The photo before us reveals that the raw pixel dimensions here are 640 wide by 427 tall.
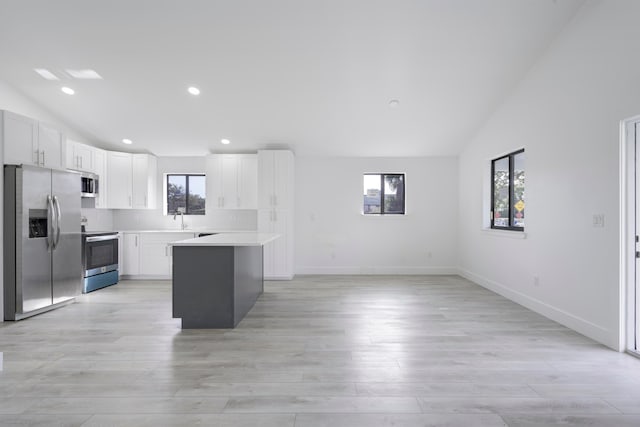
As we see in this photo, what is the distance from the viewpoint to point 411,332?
11.8 feet

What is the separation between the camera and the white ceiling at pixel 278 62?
380 cm

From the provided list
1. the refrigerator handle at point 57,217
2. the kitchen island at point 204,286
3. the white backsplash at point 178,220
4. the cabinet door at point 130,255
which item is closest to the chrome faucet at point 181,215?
the white backsplash at point 178,220

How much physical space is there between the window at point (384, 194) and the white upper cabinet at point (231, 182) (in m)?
2.23

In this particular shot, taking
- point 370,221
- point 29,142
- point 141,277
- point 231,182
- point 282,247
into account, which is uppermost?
point 29,142

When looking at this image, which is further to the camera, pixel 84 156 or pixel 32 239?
pixel 84 156

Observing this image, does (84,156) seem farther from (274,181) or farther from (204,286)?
(204,286)

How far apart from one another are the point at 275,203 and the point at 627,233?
4.85 m

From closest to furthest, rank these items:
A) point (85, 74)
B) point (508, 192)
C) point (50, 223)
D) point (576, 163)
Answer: point (576, 163), point (50, 223), point (85, 74), point (508, 192)

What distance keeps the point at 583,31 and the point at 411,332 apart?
11.3 feet

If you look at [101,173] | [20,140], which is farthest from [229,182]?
[20,140]

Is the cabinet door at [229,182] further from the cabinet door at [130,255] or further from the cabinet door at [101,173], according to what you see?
the cabinet door at [101,173]

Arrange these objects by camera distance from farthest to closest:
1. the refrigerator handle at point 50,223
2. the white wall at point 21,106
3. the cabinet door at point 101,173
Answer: the cabinet door at point 101,173, the white wall at point 21,106, the refrigerator handle at point 50,223

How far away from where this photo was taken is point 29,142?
4273 millimetres

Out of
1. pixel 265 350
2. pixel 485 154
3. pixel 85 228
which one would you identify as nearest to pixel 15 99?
pixel 85 228
